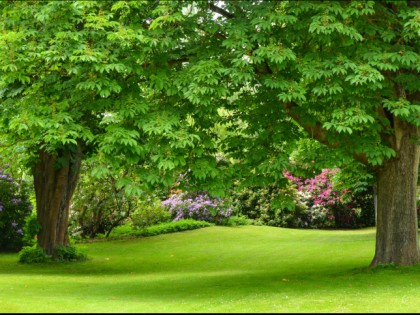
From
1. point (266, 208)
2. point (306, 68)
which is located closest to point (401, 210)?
point (306, 68)

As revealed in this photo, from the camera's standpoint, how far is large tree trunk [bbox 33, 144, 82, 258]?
2064 centimetres

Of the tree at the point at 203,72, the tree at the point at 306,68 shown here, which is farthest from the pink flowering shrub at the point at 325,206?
the tree at the point at 203,72

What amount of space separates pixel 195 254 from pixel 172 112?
10344 mm

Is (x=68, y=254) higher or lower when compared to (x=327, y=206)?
lower

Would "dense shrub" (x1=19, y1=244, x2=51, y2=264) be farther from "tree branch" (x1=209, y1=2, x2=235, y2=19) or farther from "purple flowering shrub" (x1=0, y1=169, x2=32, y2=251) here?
"tree branch" (x1=209, y1=2, x2=235, y2=19)

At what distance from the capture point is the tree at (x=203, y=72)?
39.5 ft

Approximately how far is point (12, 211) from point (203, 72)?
15.2 m

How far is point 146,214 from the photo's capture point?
27.9 meters

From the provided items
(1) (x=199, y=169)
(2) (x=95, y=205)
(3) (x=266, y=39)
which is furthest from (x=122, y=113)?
(2) (x=95, y=205)

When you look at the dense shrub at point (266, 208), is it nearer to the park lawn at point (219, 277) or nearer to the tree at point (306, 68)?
the park lawn at point (219, 277)

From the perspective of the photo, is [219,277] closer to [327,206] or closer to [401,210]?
[401,210]

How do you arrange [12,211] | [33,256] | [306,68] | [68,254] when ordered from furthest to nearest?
[12,211], [68,254], [33,256], [306,68]

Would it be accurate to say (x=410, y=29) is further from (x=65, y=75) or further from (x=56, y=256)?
(x=56, y=256)

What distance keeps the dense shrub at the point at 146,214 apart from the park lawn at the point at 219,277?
1.53 metres
